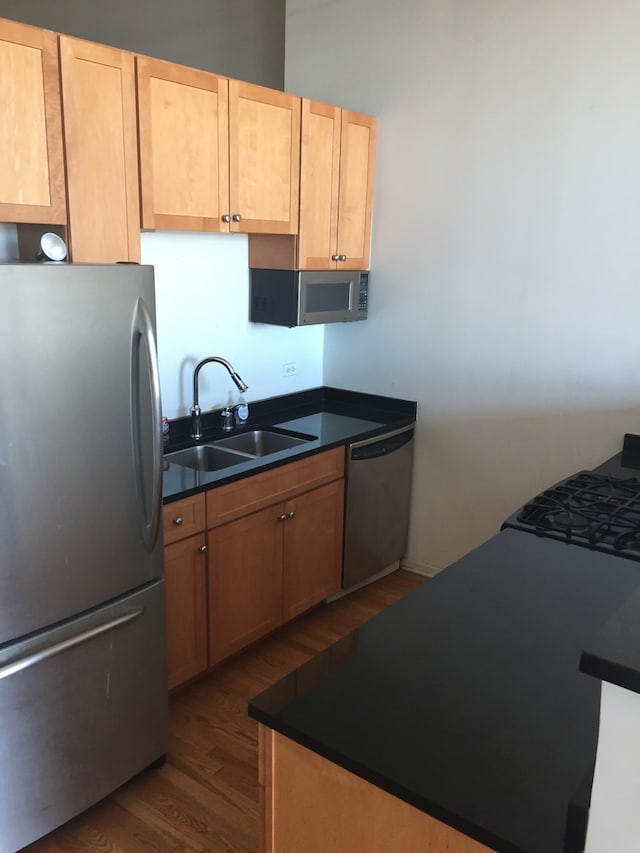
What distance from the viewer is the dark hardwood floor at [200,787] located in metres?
2.11

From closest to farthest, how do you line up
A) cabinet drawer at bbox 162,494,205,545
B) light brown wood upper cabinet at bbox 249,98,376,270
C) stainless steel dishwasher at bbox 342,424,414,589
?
cabinet drawer at bbox 162,494,205,545 → light brown wood upper cabinet at bbox 249,98,376,270 → stainless steel dishwasher at bbox 342,424,414,589

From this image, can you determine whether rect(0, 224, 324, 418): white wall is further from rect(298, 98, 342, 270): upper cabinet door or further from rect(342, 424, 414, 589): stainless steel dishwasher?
rect(342, 424, 414, 589): stainless steel dishwasher

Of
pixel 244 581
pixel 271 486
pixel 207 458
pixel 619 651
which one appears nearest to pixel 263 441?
pixel 207 458

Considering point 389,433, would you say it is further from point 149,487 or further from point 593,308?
point 149,487

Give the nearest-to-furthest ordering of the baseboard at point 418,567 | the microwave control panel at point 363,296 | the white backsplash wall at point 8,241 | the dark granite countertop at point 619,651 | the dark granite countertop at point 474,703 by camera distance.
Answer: the dark granite countertop at point 619,651
the dark granite countertop at point 474,703
the white backsplash wall at point 8,241
the microwave control panel at point 363,296
the baseboard at point 418,567

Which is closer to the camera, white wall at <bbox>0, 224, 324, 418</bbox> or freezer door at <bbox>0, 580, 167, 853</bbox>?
freezer door at <bbox>0, 580, 167, 853</bbox>

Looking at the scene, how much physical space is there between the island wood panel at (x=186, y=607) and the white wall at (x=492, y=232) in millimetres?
1489

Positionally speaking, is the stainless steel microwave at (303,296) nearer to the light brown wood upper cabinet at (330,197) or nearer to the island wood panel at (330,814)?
the light brown wood upper cabinet at (330,197)

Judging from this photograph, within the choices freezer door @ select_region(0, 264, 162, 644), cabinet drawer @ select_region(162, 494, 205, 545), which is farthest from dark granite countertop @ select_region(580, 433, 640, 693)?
cabinet drawer @ select_region(162, 494, 205, 545)

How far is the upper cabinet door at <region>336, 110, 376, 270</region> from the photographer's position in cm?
333

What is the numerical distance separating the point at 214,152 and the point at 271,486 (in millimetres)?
1326

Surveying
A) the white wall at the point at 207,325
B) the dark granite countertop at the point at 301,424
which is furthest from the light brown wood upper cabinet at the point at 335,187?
the dark granite countertop at the point at 301,424

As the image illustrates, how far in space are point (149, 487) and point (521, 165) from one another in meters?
2.18

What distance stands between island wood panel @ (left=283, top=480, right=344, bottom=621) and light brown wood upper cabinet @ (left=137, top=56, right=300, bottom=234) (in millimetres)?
1209
